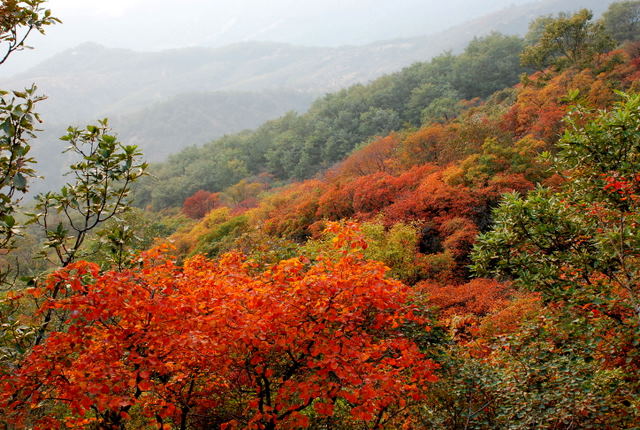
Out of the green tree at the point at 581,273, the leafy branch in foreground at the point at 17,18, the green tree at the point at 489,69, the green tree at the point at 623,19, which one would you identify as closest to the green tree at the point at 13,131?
the leafy branch in foreground at the point at 17,18

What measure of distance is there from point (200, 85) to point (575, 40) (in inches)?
7018

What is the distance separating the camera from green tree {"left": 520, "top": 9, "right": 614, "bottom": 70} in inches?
1005

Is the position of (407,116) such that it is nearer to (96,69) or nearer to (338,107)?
(338,107)

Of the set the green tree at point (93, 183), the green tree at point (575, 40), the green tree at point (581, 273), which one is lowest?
the green tree at point (581, 273)

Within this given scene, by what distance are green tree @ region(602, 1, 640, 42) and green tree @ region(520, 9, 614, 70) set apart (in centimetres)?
1479

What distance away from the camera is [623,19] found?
3916 cm

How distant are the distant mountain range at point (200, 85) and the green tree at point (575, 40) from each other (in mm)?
94913

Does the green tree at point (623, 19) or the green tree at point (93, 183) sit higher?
the green tree at point (623, 19)

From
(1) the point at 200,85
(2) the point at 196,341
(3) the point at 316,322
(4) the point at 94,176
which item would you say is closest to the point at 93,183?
(4) the point at 94,176

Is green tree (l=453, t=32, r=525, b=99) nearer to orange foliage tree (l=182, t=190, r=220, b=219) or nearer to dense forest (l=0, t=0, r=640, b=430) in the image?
orange foliage tree (l=182, t=190, r=220, b=219)

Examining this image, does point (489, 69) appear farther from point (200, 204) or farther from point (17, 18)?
point (17, 18)

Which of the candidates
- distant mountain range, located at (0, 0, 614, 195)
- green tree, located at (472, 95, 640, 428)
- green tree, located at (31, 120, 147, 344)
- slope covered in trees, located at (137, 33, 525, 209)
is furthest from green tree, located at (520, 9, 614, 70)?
distant mountain range, located at (0, 0, 614, 195)

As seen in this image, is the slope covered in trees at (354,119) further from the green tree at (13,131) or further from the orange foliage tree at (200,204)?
the green tree at (13,131)

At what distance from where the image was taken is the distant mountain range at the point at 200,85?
377 feet
